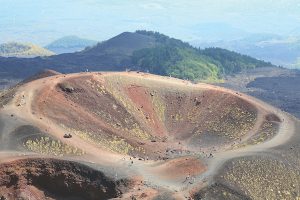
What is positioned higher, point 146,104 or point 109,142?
point 146,104

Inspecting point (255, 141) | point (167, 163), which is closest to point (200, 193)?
point (167, 163)

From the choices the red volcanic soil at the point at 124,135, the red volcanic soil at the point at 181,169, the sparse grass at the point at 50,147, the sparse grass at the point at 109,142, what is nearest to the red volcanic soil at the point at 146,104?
the red volcanic soil at the point at 124,135

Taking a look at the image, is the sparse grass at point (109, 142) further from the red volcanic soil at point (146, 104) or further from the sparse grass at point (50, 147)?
the red volcanic soil at point (146, 104)

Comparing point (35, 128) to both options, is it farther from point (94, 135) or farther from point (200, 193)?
point (200, 193)

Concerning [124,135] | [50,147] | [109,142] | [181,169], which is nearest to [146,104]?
[124,135]

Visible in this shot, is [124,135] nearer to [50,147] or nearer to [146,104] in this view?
[146,104]

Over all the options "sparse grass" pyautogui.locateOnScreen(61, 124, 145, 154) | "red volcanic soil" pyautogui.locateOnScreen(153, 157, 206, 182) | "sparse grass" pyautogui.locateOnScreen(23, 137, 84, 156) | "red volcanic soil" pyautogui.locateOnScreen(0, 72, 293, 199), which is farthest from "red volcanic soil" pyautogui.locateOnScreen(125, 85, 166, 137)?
"red volcanic soil" pyautogui.locateOnScreen(153, 157, 206, 182)
